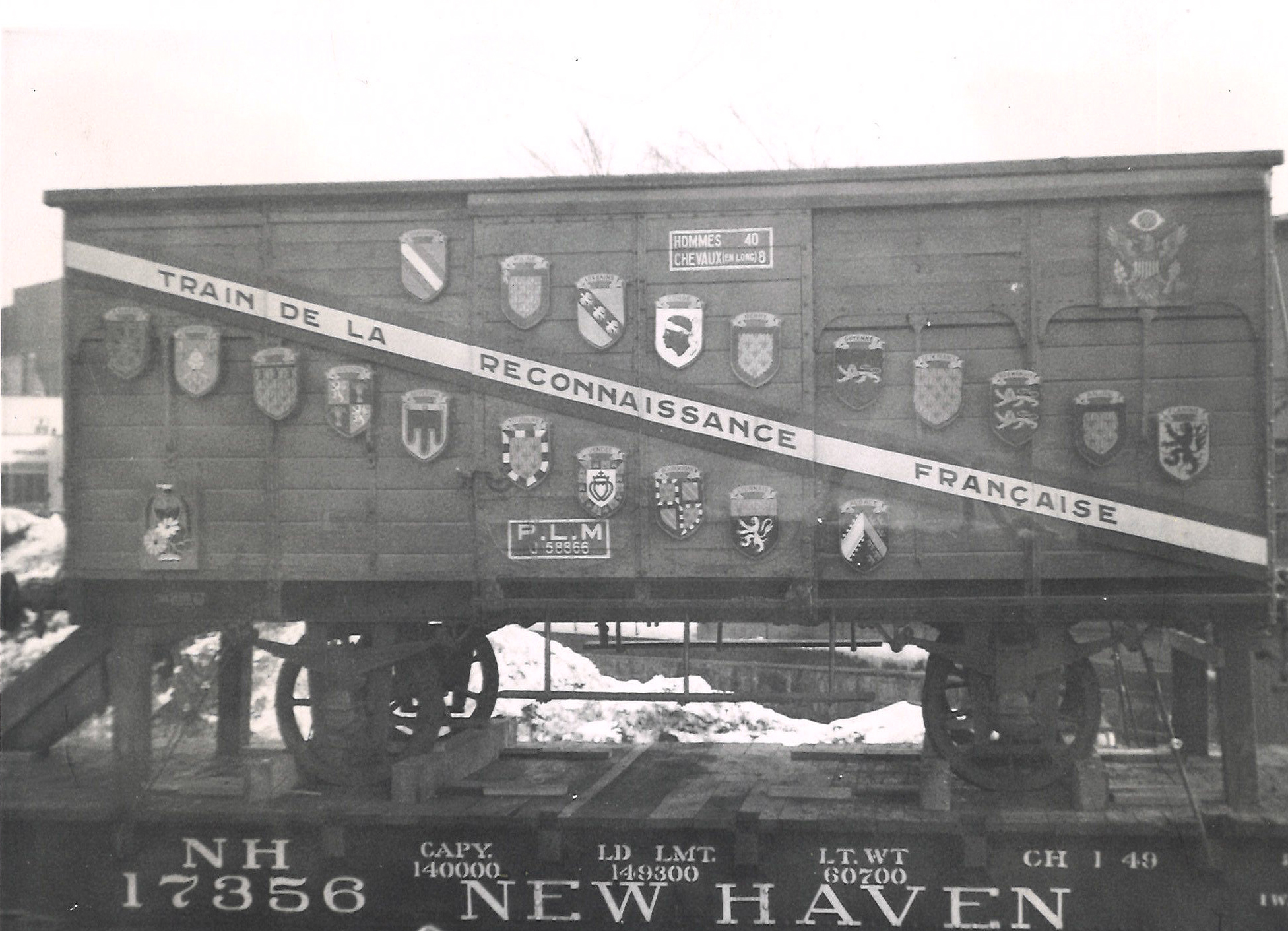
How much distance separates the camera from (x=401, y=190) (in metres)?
6.05

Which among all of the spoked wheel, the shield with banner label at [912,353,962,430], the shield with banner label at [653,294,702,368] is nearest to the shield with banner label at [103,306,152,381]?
the spoked wheel

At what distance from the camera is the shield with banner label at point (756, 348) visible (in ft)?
19.1

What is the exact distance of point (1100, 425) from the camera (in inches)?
222

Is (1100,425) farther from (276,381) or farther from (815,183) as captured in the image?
(276,381)

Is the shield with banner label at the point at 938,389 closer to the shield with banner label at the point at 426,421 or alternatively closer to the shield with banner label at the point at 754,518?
the shield with banner label at the point at 754,518

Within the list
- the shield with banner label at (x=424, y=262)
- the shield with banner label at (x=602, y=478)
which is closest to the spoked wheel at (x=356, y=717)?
the shield with banner label at (x=602, y=478)

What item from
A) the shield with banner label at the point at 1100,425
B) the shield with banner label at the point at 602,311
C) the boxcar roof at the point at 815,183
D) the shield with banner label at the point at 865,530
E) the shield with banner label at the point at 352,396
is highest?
the boxcar roof at the point at 815,183

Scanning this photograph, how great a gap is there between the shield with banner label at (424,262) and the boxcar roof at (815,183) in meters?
0.24

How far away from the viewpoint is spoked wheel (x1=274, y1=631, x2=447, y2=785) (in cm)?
645

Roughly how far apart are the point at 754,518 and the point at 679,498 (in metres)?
0.43

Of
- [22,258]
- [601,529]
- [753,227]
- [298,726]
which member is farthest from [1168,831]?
[22,258]

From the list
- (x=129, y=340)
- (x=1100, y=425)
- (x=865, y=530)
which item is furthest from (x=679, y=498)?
(x=129, y=340)

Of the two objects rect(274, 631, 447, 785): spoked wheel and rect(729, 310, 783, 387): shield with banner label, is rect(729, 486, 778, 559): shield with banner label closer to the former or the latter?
rect(729, 310, 783, 387): shield with banner label

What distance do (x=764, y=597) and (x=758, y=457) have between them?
0.84 metres
